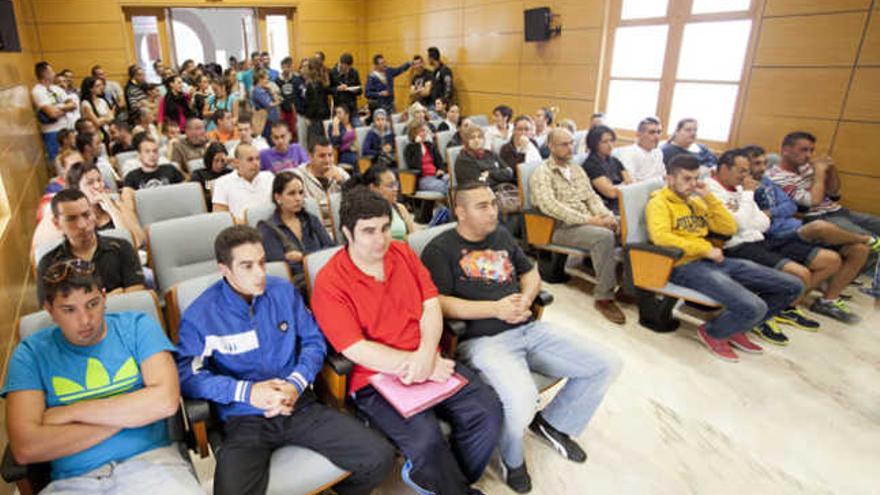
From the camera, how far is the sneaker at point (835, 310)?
3.52 m

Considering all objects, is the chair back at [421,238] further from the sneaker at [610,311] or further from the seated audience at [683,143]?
the seated audience at [683,143]

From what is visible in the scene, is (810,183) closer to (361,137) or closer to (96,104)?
(361,137)

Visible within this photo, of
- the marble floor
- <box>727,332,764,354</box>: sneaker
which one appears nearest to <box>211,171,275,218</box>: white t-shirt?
the marble floor

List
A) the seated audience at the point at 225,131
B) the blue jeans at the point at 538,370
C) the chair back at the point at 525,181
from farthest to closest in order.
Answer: the seated audience at the point at 225,131
the chair back at the point at 525,181
the blue jeans at the point at 538,370

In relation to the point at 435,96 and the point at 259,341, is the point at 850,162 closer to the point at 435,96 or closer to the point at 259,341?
the point at 259,341

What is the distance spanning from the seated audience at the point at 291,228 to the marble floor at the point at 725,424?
1.04m

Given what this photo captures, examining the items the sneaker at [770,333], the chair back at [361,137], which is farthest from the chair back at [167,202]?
the sneaker at [770,333]

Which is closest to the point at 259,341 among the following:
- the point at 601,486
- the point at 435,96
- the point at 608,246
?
the point at 601,486

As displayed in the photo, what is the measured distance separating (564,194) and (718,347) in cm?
145

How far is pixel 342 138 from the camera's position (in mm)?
5863

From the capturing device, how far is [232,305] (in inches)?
69.1

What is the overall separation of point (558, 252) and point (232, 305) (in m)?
2.68

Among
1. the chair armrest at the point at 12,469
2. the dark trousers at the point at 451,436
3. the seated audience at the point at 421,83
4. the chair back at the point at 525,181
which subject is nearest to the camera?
the chair armrest at the point at 12,469

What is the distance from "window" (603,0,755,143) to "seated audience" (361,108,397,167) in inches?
114
